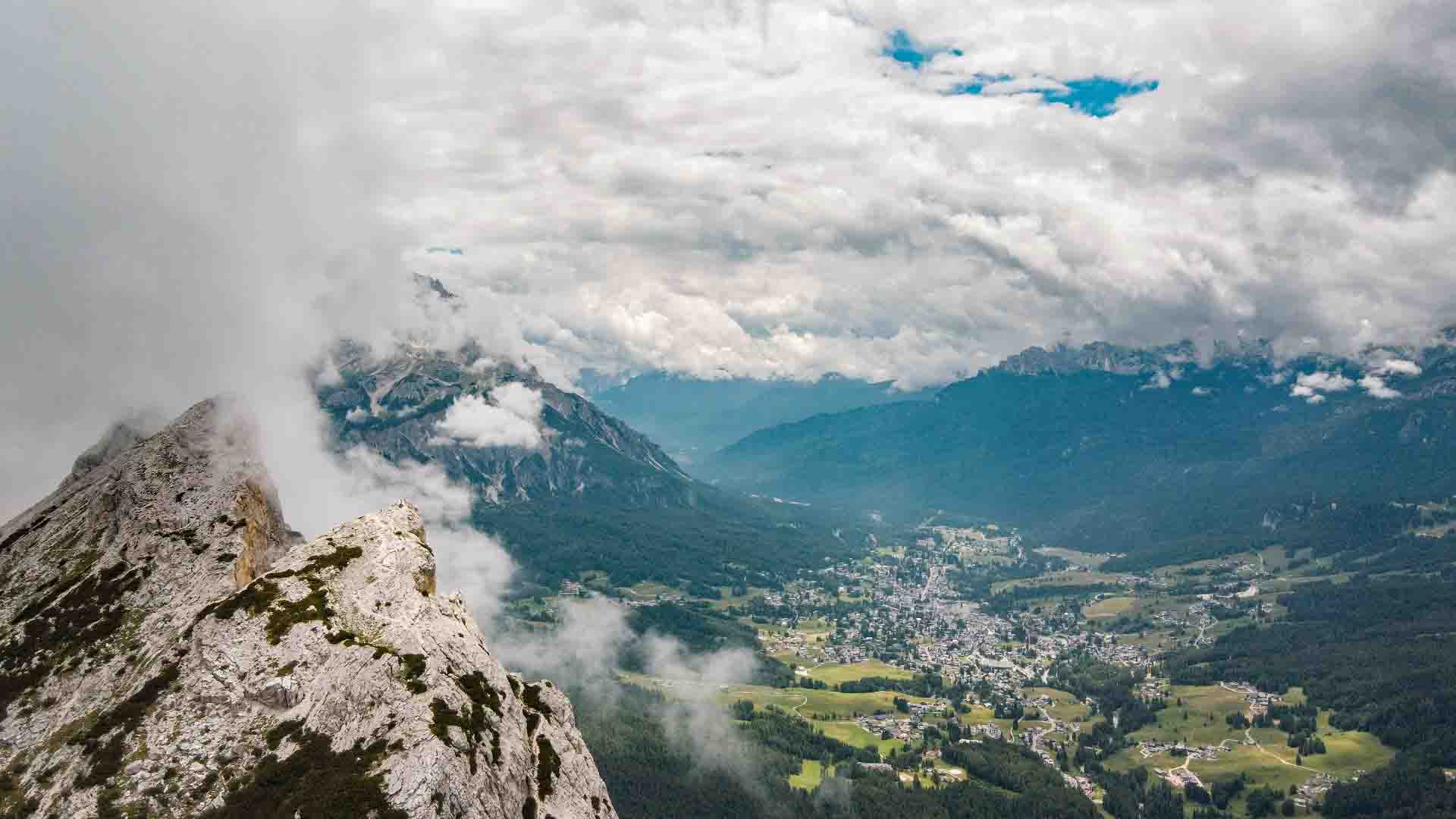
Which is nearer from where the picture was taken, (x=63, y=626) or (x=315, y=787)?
(x=315, y=787)

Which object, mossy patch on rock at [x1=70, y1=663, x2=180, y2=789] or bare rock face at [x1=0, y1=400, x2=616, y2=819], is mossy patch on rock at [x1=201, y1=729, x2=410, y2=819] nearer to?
bare rock face at [x1=0, y1=400, x2=616, y2=819]

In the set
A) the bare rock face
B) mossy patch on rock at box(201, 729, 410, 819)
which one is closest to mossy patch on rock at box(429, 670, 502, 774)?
the bare rock face

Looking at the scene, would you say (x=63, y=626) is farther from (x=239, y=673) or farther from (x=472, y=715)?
(x=472, y=715)

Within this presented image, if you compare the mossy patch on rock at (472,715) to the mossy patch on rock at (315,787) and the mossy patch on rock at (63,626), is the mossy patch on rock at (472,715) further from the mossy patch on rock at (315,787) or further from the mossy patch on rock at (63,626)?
the mossy patch on rock at (63,626)

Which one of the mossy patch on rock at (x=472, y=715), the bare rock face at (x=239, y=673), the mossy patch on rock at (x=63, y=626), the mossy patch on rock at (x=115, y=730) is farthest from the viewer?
the mossy patch on rock at (x=63, y=626)

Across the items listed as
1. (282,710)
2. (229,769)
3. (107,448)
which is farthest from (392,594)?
(107,448)

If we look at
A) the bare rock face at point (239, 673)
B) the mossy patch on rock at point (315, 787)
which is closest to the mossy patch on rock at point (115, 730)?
the bare rock face at point (239, 673)

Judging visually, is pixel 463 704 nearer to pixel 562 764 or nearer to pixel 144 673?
pixel 562 764

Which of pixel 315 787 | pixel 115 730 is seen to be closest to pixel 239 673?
pixel 115 730
